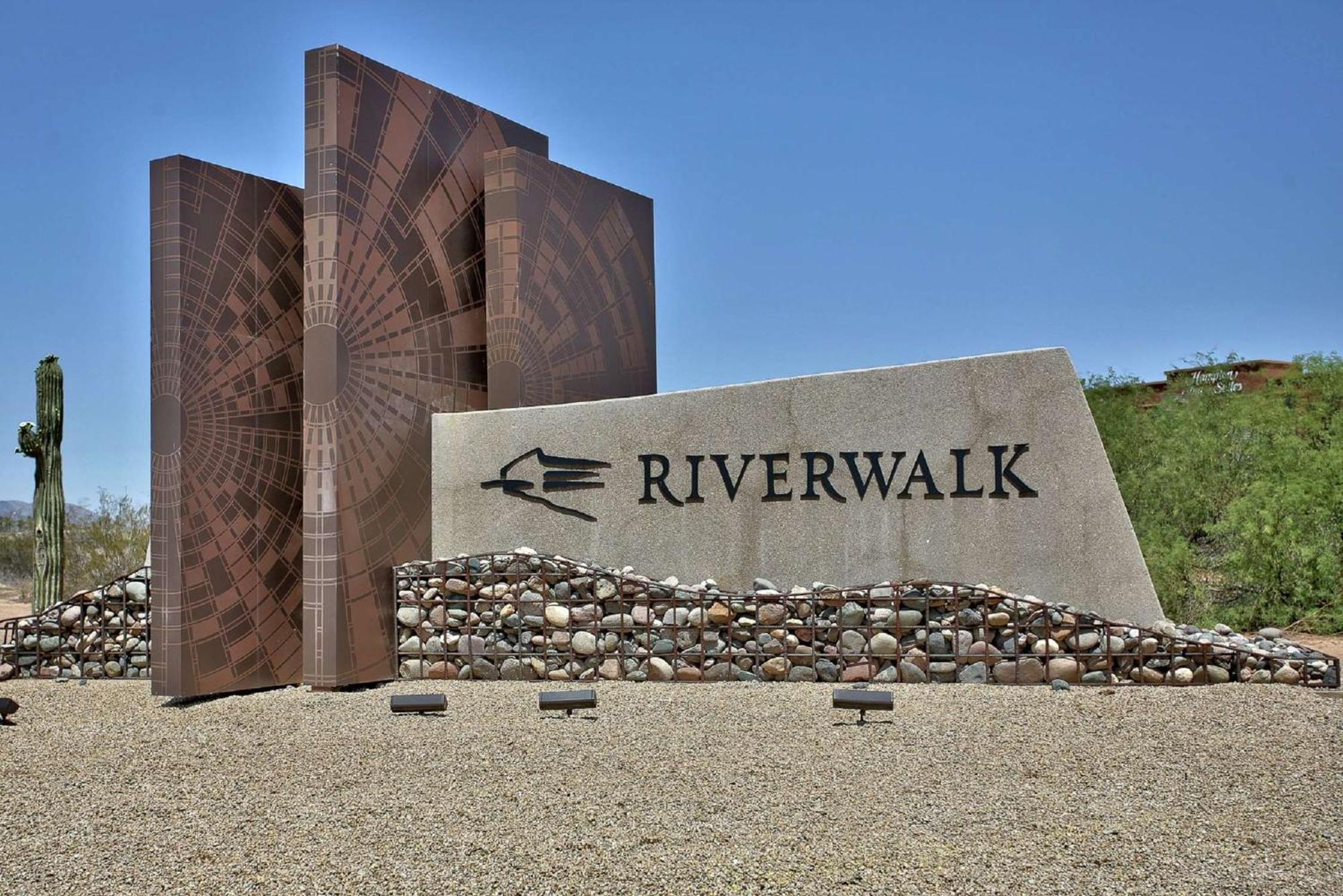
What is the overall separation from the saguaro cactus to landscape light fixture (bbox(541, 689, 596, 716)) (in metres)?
10.4

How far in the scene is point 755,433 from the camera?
10.9 meters

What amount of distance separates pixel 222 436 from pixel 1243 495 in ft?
44.3

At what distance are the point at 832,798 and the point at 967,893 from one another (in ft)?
5.01

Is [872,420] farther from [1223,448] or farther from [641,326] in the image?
[1223,448]

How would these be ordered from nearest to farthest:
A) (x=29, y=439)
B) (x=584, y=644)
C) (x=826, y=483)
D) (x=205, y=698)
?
(x=826, y=483), (x=584, y=644), (x=205, y=698), (x=29, y=439)

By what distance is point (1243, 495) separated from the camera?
54.8 ft

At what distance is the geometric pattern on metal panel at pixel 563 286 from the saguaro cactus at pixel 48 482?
24.0 feet

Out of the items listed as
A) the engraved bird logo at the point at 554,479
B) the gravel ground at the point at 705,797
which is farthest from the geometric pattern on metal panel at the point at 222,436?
the engraved bird logo at the point at 554,479

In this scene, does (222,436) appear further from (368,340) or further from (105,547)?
(105,547)

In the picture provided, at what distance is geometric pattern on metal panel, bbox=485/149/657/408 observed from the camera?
1277cm

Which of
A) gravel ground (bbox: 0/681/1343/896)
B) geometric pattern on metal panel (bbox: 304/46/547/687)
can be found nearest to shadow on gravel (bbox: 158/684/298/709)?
geometric pattern on metal panel (bbox: 304/46/547/687)

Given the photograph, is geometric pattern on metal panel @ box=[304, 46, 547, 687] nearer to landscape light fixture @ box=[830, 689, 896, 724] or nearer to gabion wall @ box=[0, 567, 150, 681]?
gabion wall @ box=[0, 567, 150, 681]

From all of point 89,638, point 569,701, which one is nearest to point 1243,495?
point 569,701

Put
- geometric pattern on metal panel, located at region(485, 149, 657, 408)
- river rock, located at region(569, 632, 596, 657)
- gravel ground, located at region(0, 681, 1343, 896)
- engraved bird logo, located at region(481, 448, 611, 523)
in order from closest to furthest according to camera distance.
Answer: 1. gravel ground, located at region(0, 681, 1343, 896)
2. river rock, located at region(569, 632, 596, 657)
3. engraved bird logo, located at region(481, 448, 611, 523)
4. geometric pattern on metal panel, located at region(485, 149, 657, 408)
